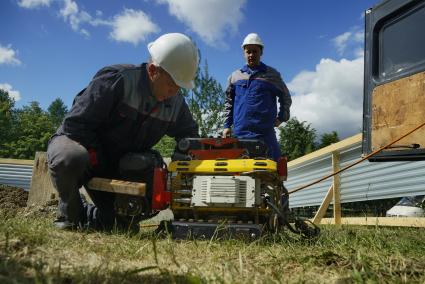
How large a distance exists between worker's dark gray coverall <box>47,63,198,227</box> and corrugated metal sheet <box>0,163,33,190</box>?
27.3ft

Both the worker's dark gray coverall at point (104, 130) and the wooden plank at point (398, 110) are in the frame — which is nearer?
the wooden plank at point (398, 110)

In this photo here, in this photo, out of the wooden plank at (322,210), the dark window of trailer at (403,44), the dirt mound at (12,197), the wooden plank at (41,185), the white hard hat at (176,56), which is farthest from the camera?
the dirt mound at (12,197)

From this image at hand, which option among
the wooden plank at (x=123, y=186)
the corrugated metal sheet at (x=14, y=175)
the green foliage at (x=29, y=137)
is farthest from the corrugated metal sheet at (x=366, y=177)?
the green foliage at (x=29, y=137)

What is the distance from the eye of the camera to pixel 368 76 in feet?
11.6

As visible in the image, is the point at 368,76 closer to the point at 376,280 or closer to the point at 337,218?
the point at 376,280

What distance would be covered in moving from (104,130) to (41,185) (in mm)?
3912

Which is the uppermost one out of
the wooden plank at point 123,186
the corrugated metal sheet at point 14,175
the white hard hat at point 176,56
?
the white hard hat at point 176,56

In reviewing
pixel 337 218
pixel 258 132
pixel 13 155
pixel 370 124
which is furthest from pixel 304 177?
pixel 13 155

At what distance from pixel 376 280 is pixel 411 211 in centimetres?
528

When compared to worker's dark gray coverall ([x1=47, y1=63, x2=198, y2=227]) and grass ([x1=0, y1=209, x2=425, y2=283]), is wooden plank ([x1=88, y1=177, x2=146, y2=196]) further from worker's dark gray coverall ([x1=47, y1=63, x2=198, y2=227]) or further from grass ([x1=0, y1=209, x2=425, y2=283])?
grass ([x1=0, y1=209, x2=425, y2=283])

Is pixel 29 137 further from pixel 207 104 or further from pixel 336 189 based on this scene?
pixel 336 189

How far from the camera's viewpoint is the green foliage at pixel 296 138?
3450cm

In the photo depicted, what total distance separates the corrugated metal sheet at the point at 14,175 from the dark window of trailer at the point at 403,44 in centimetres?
993

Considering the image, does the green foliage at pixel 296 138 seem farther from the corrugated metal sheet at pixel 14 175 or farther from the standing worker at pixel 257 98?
the standing worker at pixel 257 98
